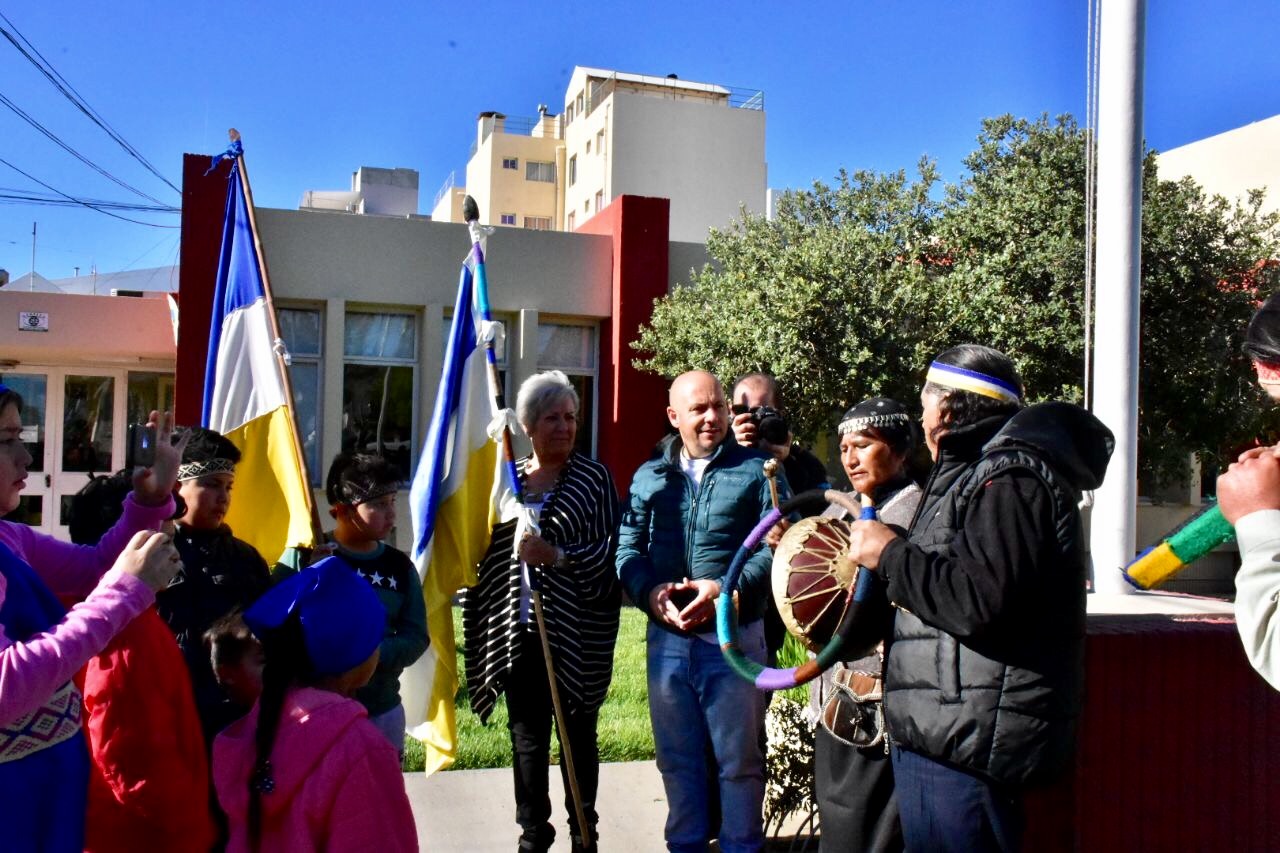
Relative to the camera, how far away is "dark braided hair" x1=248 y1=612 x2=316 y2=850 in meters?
2.13

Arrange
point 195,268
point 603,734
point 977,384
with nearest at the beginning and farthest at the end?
point 977,384 < point 603,734 < point 195,268

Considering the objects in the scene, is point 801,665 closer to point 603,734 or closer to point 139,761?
point 139,761

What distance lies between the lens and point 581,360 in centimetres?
1383

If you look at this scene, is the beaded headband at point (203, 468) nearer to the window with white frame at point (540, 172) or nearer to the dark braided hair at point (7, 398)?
the dark braided hair at point (7, 398)

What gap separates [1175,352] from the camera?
12656 mm

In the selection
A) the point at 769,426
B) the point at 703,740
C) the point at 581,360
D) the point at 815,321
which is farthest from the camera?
the point at 581,360

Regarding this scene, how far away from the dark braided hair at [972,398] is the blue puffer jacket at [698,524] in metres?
1.23

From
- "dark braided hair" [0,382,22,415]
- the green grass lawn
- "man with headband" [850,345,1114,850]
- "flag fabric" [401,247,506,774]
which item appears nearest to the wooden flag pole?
"flag fabric" [401,247,506,774]

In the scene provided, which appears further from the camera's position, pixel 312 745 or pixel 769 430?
pixel 769 430

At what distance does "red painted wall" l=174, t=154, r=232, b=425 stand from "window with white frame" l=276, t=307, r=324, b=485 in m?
1.02

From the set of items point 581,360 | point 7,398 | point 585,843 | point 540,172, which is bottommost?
point 585,843

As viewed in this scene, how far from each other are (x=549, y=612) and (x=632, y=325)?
9.34 m

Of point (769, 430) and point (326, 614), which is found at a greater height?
point (769, 430)

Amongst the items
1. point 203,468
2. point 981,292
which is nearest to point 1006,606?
point 203,468
